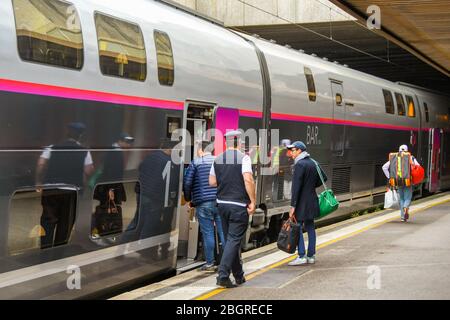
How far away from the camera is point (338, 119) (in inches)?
544

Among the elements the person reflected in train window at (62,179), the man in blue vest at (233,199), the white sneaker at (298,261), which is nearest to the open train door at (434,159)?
the white sneaker at (298,261)

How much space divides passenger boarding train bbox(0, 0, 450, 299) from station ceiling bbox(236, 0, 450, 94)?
178 inches

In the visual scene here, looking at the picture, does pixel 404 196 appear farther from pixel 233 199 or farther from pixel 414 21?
pixel 233 199

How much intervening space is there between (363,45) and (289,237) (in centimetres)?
1647

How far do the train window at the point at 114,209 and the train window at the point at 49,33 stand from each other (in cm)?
132

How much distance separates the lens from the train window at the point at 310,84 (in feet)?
40.5

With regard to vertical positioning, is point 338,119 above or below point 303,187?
above

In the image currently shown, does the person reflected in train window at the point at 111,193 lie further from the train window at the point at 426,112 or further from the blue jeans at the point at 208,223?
the train window at the point at 426,112

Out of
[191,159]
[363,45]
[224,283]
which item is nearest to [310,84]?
[191,159]

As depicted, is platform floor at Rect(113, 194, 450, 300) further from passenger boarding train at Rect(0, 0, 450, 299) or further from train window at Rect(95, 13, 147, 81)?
train window at Rect(95, 13, 147, 81)

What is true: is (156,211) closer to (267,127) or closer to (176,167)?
(176,167)

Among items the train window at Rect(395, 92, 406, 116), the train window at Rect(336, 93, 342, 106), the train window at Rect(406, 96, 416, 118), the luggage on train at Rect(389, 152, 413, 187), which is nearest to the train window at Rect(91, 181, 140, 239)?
the train window at Rect(336, 93, 342, 106)

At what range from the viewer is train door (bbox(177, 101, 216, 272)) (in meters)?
8.55
